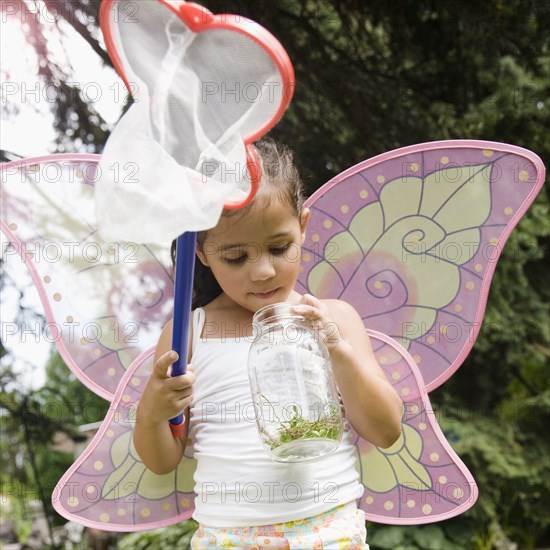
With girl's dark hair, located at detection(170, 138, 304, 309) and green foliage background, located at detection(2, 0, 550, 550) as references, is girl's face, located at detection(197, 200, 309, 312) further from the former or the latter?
green foliage background, located at detection(2, 0, 550, 550)

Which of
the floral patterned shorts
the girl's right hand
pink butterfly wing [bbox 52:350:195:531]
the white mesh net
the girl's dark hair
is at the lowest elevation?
pink butterfly wing [bbox 52:350:195:531]

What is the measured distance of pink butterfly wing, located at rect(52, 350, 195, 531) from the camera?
2004 millimetres

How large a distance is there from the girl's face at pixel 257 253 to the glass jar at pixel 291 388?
9 centimetres

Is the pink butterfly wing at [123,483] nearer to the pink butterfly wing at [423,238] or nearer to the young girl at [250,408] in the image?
the young girl at [250,408]

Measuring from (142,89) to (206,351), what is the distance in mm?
667

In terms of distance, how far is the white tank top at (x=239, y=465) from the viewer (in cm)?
167

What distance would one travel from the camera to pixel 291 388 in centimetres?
165

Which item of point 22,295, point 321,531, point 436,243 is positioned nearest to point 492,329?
point 436,243

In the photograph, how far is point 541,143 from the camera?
371 cm

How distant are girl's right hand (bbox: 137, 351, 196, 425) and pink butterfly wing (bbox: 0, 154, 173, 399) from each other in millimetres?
448

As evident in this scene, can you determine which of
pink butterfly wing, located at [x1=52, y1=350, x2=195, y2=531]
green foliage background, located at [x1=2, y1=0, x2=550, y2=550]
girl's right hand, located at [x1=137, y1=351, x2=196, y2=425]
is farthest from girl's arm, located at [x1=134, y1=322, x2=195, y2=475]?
green foliage background, located at [x1=2, y1=0, x2=550, y2=550]

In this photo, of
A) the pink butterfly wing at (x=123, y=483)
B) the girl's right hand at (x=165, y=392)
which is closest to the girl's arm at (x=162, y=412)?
the girl's right hand at (x=165, y=392)

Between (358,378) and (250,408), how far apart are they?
257 millimetres

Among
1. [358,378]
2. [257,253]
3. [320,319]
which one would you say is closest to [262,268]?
[257,253]
